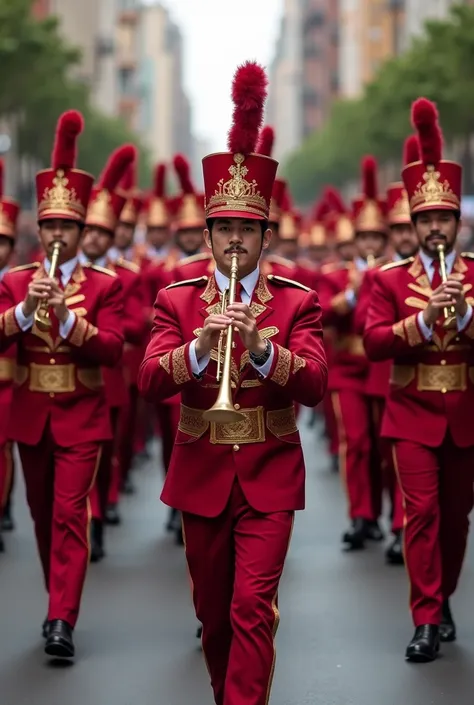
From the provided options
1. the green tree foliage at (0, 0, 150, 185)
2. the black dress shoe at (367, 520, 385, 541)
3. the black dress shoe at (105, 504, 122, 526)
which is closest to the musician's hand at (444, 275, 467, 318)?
the black dress shoe at (367, 520, 385, 541)

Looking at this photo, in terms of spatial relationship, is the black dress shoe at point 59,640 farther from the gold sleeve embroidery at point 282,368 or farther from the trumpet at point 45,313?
the gold sleeve embroidery at point 282,368

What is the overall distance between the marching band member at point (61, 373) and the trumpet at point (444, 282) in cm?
159

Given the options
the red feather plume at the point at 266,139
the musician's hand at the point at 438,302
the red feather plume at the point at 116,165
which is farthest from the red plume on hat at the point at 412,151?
the red feather plume at the point at 116,165

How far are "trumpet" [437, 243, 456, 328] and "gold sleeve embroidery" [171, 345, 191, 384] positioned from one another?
1.85m

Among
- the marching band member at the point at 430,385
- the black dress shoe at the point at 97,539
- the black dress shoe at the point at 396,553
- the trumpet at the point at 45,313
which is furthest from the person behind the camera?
the black dress shoe at the point at 97,539

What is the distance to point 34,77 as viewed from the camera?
1703 inches

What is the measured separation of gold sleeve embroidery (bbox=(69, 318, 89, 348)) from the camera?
7961mm

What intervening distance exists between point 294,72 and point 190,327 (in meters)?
193

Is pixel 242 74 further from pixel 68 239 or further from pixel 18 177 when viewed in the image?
pixel 18 177

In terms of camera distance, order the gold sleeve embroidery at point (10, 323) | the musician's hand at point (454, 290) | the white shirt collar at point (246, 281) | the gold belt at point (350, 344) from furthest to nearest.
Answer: the gold belt at point (350, 344) → the gold sleeve embroidery at point (10, 323) → the musician's hand at point (454, 290) → the white shirt collar at point (246, 281)

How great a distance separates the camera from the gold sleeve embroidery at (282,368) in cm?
590

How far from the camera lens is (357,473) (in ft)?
37.4

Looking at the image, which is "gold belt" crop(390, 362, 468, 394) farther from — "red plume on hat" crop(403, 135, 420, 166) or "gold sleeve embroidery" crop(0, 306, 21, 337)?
"gold sleeve embroidery" crop(0, 306, 21, 337)

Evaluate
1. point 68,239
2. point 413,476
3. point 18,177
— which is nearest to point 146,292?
point 68,239
